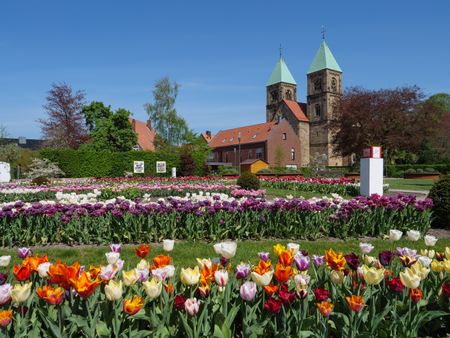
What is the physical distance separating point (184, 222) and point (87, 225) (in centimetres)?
183

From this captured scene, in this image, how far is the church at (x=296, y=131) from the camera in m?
59.5

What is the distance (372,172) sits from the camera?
46.9ft

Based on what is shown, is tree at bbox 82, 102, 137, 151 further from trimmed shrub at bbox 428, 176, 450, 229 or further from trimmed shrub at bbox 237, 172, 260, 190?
trimmed shrub at bbox 428, 176, 450, 229

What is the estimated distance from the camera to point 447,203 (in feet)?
28.0

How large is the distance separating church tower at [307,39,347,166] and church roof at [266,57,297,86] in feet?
22.3

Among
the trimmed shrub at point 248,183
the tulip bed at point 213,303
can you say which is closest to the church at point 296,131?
the trimmed shrub at point 248,183

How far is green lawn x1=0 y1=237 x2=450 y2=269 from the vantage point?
5602 millimetres

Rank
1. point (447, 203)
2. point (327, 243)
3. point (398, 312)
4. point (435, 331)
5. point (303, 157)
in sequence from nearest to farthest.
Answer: point (398, 312), point (435, 331), point (327, 243), point (447, 203), point (303, 157)

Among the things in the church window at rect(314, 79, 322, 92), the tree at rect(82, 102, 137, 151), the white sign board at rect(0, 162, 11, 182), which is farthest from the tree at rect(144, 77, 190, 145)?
the church window at rect(314, 79, 322, 92)

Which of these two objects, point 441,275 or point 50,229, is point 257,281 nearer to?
point 441,275

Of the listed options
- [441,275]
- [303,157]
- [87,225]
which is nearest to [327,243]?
[441,275]

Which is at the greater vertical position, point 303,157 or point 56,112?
point 56,112

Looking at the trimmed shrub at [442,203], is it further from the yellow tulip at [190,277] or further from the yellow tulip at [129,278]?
the yellow tulip at [129,278]

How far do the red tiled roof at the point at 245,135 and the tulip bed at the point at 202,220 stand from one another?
5100cm
